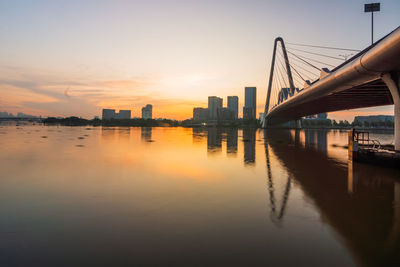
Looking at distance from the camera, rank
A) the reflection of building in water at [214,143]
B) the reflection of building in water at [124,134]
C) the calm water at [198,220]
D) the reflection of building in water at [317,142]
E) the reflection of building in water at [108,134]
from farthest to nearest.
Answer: the reflection of building in water at [124,134] → the reflection of building in water at [108,134] → the reflection of building in water at [317,142] → the reflection of building in water at [214,143] → the calm water at [198,220]

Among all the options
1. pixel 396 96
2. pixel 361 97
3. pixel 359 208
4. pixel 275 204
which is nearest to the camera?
pixel 359 208

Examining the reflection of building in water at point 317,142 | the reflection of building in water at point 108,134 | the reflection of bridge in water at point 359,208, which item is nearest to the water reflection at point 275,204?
the reflection of bridge in water at point 359,208

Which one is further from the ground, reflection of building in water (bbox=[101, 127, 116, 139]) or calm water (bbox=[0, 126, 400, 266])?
reflection of building in water (bbox=[101, 127, 116, 139])

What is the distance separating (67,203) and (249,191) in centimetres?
655

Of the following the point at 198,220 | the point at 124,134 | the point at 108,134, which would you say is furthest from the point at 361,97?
the point at 108,134

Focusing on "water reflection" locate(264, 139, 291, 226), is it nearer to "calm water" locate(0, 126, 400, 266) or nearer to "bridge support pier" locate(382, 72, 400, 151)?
"calm water" locate(0, 126, 400, 266)

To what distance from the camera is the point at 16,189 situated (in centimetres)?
930

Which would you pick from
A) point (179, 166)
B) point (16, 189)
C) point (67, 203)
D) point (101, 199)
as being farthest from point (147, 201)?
point (179, 166)

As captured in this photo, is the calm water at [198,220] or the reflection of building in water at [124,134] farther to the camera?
the reflection of building in water at [124,134]

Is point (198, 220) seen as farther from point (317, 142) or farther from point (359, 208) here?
point (317, 142)

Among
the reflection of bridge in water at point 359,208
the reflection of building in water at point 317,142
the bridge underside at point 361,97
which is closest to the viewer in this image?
the reflection of bridge in water at point 359,208

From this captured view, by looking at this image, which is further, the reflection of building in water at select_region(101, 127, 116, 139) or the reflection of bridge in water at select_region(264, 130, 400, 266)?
the reflection of building in water at select_region(101, 127, 116, 139)

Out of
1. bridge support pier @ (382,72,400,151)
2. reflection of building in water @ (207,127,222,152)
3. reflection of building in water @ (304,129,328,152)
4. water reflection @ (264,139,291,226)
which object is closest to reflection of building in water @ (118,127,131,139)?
reflection of building in water @ (207,127,222,152)

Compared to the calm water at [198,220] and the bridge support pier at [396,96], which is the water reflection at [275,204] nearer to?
the calm water at [198,220]
